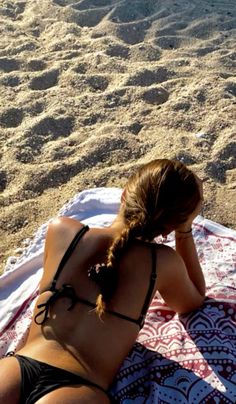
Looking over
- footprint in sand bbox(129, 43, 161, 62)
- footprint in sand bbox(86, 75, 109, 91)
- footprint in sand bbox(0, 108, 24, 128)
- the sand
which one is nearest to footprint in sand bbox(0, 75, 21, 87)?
the sand

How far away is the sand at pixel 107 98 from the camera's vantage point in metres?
3.47

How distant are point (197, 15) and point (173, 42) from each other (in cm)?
48

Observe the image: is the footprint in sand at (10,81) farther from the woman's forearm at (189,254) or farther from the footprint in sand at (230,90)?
the woman's forearm at (189,254)

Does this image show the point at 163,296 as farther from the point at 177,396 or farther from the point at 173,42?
the point at 173,42

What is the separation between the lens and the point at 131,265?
2.14 metres

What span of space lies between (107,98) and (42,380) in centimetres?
238

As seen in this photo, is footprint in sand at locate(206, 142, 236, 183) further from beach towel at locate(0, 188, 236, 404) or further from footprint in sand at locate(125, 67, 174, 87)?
footprint in sand at locate(125, 67, 174, 87)

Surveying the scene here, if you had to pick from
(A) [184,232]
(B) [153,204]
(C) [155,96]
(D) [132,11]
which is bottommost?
(C) [155,96]

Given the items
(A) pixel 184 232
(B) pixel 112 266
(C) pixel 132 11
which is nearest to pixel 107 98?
(C) pixel 132 11

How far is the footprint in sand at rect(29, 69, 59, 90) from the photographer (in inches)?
168

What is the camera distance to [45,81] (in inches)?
170

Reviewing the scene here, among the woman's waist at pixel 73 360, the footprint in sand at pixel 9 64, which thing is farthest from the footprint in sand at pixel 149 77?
Answer: the woman's waist at pixel 73 360

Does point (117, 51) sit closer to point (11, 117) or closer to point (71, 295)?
point (11, 117)

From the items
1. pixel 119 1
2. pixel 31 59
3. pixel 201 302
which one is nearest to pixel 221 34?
pixel 119 1
